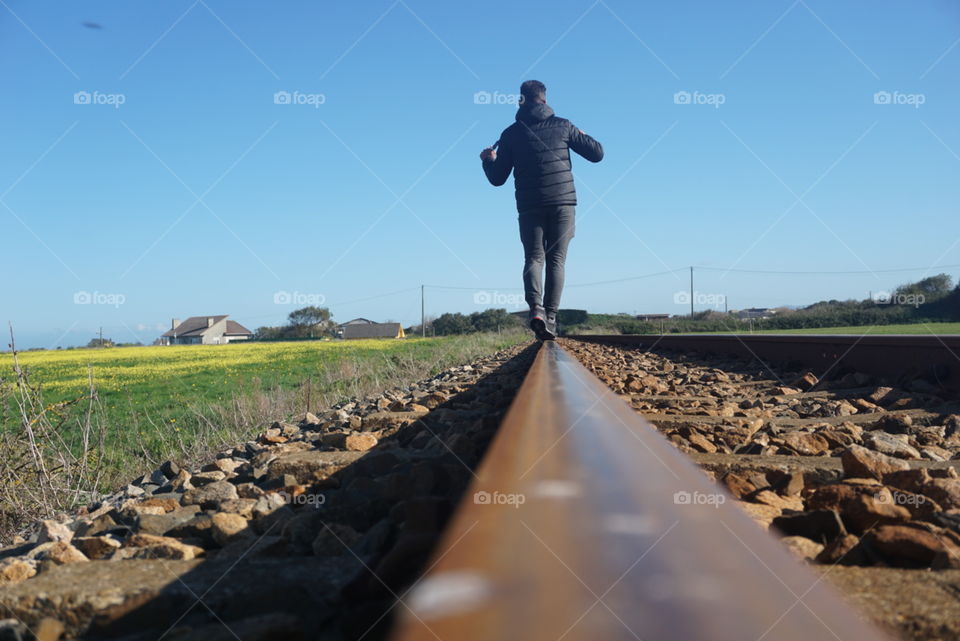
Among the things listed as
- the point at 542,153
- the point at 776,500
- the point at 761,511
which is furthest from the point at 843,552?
the point at 542,153

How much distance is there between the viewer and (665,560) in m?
0.80

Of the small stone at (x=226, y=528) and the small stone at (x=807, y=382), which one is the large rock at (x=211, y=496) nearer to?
the small stone at (x=226, y=528)

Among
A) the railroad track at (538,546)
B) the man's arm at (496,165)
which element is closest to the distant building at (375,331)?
the man's arm at (496,165)

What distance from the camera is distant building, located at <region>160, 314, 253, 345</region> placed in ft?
320

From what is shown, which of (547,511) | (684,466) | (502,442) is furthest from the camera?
(502,442)

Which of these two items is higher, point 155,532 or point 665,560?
point 665,560

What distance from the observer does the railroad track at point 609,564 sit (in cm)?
67

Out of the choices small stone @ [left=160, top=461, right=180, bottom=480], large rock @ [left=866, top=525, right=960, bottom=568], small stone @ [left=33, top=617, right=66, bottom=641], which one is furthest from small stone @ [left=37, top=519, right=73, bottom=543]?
large rock @ [left=866, top=525, right=960, bottom=568]

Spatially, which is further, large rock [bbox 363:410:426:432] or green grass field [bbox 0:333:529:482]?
green grass field [bbox 0:333:529:482]

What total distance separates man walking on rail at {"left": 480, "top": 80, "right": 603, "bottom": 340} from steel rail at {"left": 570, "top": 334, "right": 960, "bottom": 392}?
8.27 feet

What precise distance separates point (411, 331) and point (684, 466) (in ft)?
239

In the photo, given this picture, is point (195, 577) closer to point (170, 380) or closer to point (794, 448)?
point (794, 448)

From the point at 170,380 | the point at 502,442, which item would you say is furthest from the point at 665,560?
the point at 170,380

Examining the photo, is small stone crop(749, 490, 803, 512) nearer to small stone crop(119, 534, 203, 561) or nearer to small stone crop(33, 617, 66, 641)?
small stone crop(119, 534, 203, 561)
